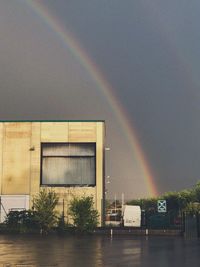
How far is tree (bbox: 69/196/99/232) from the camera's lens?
4012cm

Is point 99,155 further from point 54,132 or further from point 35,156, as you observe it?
point 35,156

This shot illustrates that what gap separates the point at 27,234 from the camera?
39625 mm

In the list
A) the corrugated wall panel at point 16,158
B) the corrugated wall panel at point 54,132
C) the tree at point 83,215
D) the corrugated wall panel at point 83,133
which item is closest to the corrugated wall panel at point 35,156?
the corrugated wall panel at point 16,158

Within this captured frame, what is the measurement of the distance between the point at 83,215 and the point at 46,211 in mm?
3225

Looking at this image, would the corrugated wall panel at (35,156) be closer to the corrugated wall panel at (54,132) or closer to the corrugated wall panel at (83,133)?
the corrugated wall panel at (54,132)

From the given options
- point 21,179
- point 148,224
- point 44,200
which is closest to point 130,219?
point 148,224

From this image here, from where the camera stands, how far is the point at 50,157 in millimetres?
49969

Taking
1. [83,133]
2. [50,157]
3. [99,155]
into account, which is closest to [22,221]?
[50,157]

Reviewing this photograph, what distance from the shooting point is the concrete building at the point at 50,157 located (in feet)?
161

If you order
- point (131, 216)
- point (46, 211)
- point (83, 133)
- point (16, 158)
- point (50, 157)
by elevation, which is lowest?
point (131, 216)

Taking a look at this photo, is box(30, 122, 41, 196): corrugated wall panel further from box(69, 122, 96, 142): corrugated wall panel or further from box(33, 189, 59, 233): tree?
box(33, 189, 59, 233): tree

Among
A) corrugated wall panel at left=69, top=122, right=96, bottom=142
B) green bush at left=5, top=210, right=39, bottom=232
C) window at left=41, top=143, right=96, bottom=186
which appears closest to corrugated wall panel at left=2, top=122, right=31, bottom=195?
window at left=41, top=143, right=96, bottom=186

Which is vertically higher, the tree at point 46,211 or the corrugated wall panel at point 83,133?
the corrugated wall panel at point 83,133

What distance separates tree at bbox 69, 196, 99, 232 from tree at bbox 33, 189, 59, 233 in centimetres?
162
